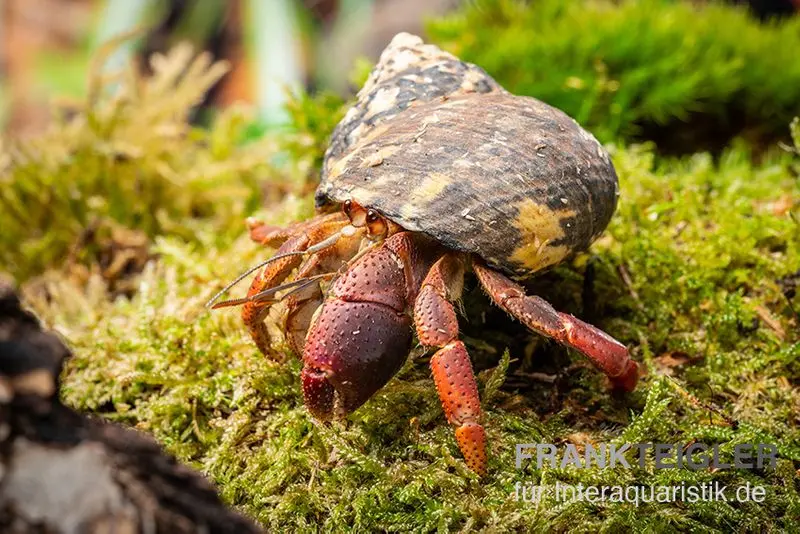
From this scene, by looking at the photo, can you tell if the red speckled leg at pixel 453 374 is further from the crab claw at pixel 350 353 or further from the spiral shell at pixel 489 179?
the spiral shell at pixel 489 179

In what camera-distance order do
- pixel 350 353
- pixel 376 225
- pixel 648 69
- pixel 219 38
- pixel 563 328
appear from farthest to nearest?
pixel 219 38 < pixel 648 69 < pixel 376 225 < pixel 563 328 < pixel 350 353

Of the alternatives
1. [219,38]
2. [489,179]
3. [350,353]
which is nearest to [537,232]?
[489,179]

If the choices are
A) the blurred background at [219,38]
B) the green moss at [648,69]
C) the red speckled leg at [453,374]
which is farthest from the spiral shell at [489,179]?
the blurred background at [219,38]

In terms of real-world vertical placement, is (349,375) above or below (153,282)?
above

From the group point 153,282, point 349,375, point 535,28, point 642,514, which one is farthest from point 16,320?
point 535,28

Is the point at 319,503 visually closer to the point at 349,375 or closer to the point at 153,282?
the point at 349,375

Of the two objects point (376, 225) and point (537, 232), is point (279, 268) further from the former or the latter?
point (537, 232)

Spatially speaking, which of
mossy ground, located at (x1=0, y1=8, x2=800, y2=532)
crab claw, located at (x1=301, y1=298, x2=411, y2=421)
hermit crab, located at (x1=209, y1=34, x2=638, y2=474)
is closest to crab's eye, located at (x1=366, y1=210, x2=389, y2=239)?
hermit crab, located at (x1=209, y1=34, x2=638, y2=474)
